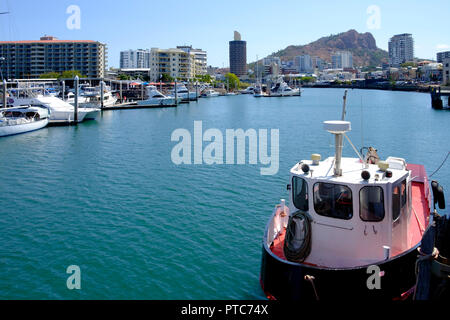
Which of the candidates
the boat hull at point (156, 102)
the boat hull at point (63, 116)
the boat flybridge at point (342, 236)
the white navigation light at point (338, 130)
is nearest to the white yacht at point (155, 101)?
the boat hull at point (156, 102)

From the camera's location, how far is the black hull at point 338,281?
9094 mm

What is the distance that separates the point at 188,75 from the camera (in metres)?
162

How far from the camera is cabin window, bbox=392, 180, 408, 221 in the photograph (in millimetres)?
9578

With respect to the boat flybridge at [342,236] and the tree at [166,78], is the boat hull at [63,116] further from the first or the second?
the tree at [166,78]

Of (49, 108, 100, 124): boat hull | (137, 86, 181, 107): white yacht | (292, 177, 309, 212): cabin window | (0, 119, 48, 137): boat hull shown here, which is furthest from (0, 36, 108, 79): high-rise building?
(292, 177, 309, 212): cabin window

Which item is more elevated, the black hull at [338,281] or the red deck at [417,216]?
the red deck at [417,216]

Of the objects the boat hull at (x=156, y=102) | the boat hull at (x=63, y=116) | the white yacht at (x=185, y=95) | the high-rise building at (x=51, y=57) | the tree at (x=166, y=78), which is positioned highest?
the high-rise building at (x=51, y=57)

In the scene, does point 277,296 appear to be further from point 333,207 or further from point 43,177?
point 43,177

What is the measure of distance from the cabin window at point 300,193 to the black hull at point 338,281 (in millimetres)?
1296

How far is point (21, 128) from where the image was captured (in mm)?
46031

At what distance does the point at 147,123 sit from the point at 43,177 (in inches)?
1330

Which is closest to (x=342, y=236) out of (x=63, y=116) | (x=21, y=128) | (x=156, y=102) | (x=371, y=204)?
(x=371, y=204)

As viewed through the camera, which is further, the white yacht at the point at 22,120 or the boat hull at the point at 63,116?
the boat hull at the point at 63,116

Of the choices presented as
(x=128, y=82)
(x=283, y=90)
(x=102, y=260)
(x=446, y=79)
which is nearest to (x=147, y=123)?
(x=102, y=260)
